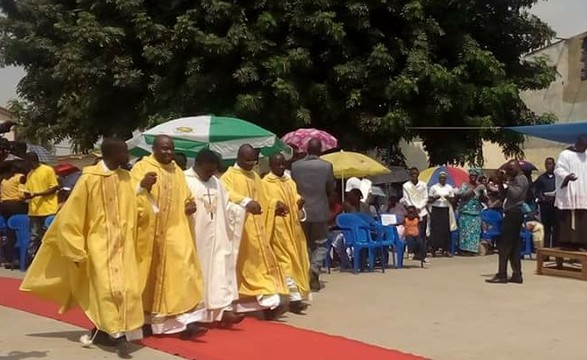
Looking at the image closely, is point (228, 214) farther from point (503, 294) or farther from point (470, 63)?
point (470, 63)

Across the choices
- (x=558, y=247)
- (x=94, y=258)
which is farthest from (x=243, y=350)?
(x=558, y=247)

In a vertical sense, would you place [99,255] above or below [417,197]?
below

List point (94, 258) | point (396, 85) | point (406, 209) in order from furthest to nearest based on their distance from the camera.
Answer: point (396, 85) < point (406, 209) < point (94, 258)

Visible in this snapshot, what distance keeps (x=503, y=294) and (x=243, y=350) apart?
4.36 meters

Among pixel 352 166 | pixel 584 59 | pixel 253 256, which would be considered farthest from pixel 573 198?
pixel 584 59

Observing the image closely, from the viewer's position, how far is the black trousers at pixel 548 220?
567 inches

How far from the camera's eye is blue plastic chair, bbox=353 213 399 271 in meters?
12.5

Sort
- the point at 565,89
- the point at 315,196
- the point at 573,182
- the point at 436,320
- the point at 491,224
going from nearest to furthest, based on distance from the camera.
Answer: the point at 436,320
the point at 315,196
the point at 573,182
the point at 491,224
the point at 565,89

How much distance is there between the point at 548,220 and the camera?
573 inches

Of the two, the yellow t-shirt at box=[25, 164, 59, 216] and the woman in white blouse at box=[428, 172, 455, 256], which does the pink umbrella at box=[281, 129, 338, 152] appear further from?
the yellow t-shirt at box=[25, 164, 59, 216]

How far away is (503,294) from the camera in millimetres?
10023

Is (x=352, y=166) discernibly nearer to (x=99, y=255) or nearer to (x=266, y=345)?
(x=266, y=345)

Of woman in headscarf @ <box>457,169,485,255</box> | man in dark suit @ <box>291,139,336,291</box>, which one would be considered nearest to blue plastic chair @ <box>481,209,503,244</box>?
woman in headscarf @ <box>457,169,485,255</box>

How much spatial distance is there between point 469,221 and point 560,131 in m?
2.22
